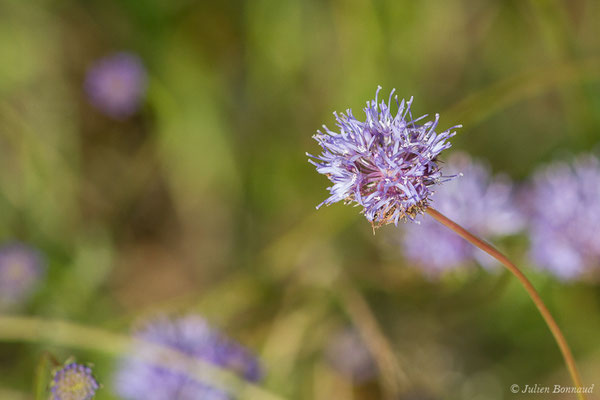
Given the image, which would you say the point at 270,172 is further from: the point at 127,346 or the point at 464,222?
the point at 127,346

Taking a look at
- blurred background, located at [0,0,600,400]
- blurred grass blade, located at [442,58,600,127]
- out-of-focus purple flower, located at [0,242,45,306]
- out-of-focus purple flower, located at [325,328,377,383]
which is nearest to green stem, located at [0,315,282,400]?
blurred background, located at [0,0,600,400]

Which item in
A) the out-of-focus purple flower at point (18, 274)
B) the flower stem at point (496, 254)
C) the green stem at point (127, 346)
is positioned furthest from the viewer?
the out-of-focus purple flower at point (18, 274)

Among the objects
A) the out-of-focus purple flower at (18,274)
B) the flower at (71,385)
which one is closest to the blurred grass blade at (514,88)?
the flower at (71,385)

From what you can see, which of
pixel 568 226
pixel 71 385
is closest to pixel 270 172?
pixel 568 226

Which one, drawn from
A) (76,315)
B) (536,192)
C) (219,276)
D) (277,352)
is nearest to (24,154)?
(76,315)

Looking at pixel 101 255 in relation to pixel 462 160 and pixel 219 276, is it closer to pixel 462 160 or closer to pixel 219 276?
pixel 219 276

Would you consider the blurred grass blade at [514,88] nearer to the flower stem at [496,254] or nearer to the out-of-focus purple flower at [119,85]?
the flower stem at [496,254]
